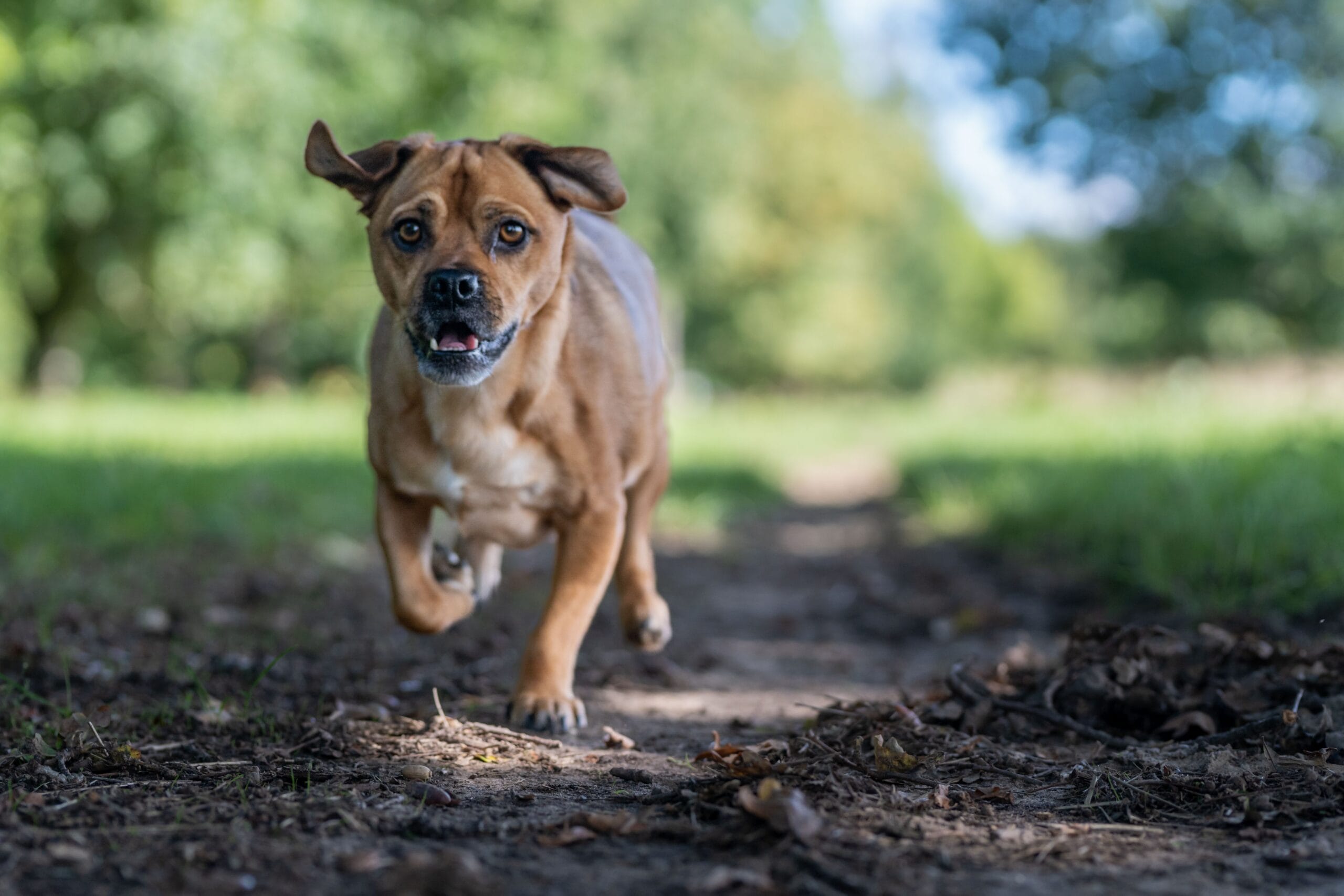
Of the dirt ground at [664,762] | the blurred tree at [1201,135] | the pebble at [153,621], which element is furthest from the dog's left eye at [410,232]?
the blurred tree at [1201,135]

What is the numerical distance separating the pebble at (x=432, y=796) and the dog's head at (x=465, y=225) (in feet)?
4.05

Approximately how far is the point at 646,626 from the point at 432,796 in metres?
1.67

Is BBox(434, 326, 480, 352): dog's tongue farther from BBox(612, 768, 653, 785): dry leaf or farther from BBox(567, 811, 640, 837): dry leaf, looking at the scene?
BBox(567, 811, 640, 837): dry leaf

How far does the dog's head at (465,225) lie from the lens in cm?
329

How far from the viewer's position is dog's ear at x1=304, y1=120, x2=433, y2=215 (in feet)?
11.1

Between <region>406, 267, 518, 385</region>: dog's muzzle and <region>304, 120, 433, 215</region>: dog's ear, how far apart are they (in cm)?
48

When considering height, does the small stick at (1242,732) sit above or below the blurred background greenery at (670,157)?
below

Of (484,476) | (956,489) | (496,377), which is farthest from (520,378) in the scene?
(956,489)

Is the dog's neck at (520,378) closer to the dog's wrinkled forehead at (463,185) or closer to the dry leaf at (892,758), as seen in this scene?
the dog's wrinkled forehead at (463,185)

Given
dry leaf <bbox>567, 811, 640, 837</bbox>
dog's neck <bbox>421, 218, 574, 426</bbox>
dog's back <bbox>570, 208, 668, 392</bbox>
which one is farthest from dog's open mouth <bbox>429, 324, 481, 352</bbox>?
dry leaf <bbox>567, 811, 640, 837</bbox>

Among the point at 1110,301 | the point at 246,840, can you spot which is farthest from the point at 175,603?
the point at 1110,301

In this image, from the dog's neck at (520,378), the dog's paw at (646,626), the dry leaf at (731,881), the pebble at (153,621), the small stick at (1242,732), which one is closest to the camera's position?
the dry leaf at (731,881)

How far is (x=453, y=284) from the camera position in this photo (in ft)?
10.5

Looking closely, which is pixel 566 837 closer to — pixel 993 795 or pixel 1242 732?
pixel 993 795
